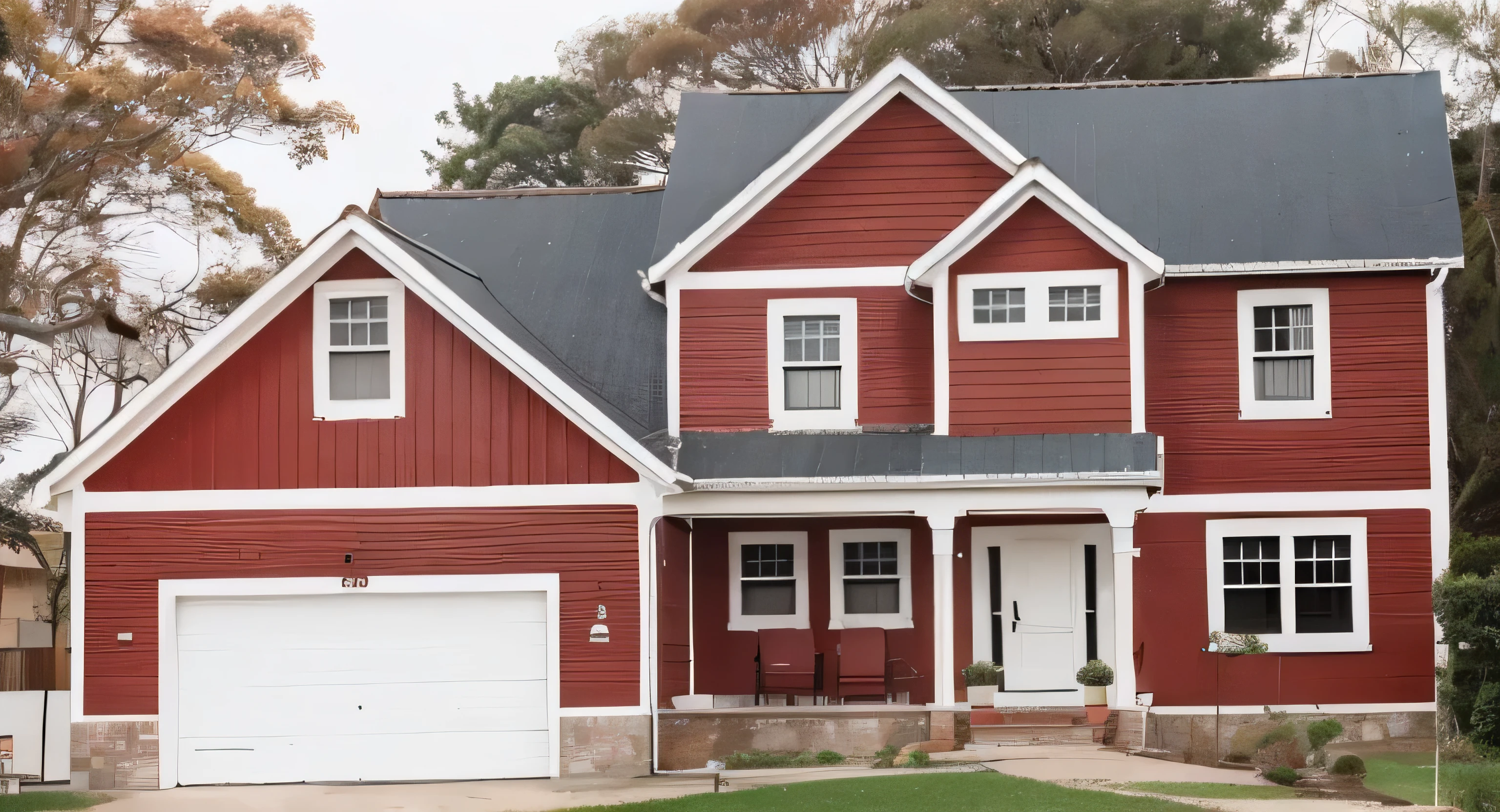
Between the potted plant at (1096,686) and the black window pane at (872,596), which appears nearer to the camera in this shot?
the potted plant at (1096,686)

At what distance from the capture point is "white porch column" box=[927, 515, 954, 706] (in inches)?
675

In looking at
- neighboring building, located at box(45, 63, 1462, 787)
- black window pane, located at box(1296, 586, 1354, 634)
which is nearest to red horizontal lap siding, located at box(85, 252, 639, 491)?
neighboring building, located at box(45, 63, 1462, 787)

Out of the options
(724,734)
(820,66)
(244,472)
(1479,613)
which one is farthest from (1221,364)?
(820,66)

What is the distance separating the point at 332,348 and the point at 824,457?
5.57 m

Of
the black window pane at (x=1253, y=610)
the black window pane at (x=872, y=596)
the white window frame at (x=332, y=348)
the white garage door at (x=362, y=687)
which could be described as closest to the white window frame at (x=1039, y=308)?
the black window pane at (x=872, y=596)

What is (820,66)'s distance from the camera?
40.7 metres

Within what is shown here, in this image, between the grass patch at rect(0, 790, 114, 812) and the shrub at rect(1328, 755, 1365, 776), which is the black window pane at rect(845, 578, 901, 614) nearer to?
the shrub at rect(1328, 755, 1365, 776)

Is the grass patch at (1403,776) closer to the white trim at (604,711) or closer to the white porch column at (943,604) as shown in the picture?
the white porch column at (943,604)

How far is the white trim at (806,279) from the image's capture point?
19.0m

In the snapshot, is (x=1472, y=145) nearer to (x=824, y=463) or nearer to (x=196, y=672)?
(x=824, y=463)

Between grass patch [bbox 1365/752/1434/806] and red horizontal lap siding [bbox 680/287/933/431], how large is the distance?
6252 mm

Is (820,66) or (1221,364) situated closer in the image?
(1221,364)

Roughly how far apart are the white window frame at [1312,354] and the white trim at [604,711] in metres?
7.98

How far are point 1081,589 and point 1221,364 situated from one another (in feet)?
10.5
